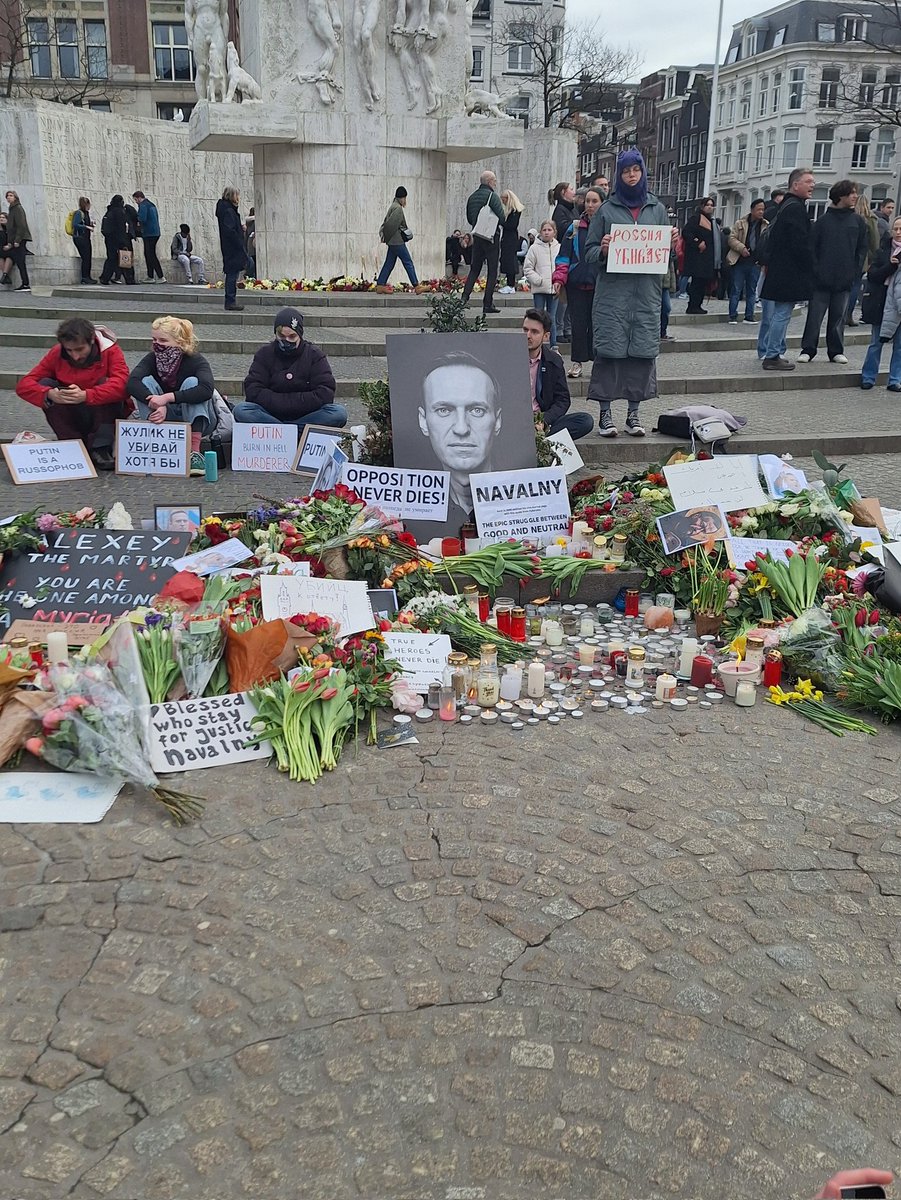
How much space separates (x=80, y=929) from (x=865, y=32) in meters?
81.6

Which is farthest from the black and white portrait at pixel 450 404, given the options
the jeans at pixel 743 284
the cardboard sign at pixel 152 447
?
the jeans at pixel 743 284

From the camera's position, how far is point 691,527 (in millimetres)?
6184

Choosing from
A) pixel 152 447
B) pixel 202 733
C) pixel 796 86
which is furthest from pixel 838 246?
pixel 796 86

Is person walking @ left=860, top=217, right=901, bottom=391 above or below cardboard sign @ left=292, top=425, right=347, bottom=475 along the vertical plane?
above

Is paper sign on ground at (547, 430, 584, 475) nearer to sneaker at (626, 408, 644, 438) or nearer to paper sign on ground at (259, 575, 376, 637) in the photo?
sneaker at (626, 408, 644, 438)

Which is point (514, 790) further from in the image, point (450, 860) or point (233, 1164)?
point (233, 1164)

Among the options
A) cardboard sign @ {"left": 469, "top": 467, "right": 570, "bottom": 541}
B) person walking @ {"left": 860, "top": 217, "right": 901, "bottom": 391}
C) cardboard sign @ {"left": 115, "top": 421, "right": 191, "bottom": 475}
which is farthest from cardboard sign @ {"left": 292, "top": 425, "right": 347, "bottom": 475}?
person walking @ {"left": 860, "top": 217, "right": 901, "bottom": 391}

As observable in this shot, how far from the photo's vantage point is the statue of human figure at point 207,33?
18.8 m

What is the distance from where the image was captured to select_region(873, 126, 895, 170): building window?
70.2m

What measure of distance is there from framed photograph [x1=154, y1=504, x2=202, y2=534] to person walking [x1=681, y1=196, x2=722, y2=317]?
12187 millimetres

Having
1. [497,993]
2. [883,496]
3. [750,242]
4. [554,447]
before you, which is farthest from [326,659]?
[750,242]

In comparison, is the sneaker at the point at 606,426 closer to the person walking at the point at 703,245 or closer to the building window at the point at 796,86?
the person walking at the point at 703,245

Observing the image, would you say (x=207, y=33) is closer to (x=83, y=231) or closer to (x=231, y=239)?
(x=83, y=231)

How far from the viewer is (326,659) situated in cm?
461
